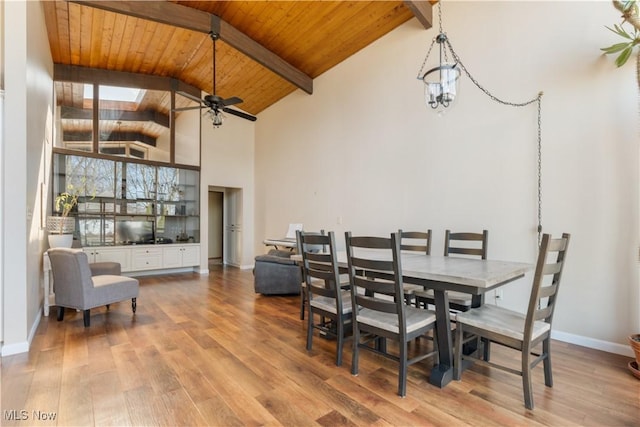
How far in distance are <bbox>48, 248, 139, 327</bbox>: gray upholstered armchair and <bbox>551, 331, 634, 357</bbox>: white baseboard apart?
182 inches

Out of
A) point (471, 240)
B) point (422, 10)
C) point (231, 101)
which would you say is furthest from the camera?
point (231, 101)

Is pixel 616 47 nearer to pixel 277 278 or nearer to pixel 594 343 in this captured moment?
pixel 594 343

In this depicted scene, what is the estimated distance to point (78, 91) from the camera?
5.57 meters

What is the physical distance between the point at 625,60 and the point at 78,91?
748 cm

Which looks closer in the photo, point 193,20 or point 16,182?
point 16,182

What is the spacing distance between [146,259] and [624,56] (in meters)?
7.21

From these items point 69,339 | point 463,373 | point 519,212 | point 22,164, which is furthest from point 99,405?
point 519,212

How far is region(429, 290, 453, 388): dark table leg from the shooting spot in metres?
2.14

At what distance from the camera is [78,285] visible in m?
3.28

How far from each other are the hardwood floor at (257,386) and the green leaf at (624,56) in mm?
2410

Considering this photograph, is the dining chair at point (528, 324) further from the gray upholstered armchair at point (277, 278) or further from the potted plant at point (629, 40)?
the gray upholstered armchair at point (277, 278)

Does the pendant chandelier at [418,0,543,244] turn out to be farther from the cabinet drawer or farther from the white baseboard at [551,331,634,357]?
the cabinet drawer

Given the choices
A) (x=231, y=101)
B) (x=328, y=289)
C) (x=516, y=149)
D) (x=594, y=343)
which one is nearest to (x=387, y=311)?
(x=328, y=289)

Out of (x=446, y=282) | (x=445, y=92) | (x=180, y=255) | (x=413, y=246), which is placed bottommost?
(x=180, y=255)
